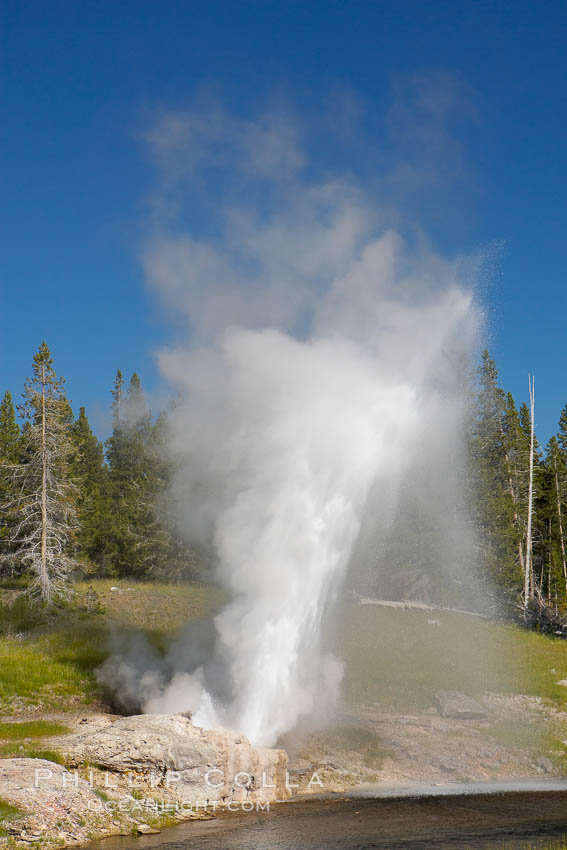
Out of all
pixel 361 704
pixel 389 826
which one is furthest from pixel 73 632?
pixel 389 826

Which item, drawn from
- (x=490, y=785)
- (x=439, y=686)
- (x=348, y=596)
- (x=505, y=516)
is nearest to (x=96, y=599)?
(x=348, y=596)

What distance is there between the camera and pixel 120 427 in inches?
3275

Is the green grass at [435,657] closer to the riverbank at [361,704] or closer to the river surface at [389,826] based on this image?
the riverbank at [361,704]

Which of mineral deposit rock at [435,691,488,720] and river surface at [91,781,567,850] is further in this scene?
mineral deposit rock at [435,691,488,720]

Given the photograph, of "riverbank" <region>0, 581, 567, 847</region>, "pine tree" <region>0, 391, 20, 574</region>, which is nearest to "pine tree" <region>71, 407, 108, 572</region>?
"pine tree" <region>0, 391, 20, 574</region>

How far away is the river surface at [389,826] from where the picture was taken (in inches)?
530

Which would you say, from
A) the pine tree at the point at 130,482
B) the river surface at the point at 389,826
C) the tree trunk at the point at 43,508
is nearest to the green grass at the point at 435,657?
the river surface at the point at 389,826

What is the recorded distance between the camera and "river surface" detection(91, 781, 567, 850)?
1347 centimetres

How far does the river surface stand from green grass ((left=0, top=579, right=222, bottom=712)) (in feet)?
39.4

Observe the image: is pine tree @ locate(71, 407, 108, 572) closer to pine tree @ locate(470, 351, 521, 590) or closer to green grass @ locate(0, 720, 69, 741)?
green grass @ locate(0, 720, 69, 741)

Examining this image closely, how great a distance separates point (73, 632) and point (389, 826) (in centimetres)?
2232

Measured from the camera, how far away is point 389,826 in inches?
580

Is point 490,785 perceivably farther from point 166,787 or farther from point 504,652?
point 504,652

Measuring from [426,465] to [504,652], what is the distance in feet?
35.6
